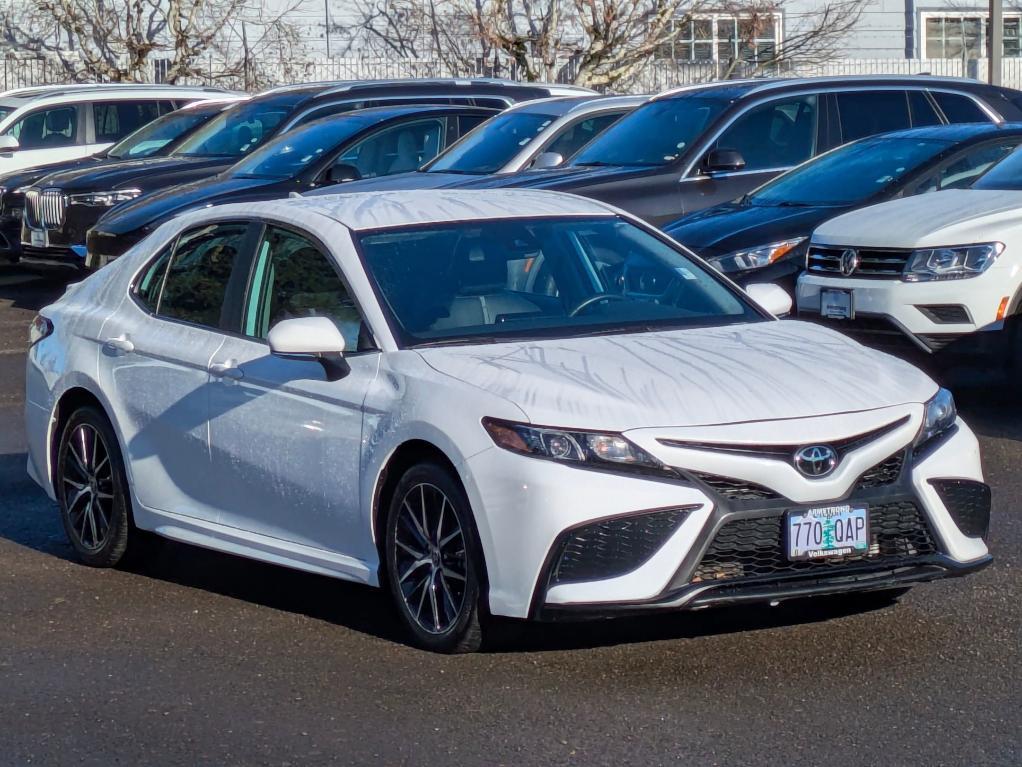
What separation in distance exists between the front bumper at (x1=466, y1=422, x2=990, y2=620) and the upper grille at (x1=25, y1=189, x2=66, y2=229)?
1203 cm

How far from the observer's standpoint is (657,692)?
5.18 m

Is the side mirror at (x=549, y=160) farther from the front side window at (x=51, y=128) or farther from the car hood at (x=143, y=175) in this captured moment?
the front side window at (x=51, y=128)

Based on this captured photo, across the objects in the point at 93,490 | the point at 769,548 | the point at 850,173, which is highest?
the point at 850,173

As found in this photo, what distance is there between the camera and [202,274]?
6.91 m

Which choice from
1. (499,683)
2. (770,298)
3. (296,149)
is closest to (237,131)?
(296,149)

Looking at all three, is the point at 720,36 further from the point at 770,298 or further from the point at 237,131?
the point at 770,298

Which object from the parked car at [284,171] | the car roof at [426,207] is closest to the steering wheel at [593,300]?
the car roof at [426,207]

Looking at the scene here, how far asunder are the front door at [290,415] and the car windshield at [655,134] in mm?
6977

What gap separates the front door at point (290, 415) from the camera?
5.88 metres

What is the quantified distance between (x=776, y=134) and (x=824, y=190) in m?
1.99

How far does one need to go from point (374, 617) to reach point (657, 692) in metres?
1.39

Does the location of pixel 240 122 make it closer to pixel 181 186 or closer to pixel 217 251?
pixel 181 186

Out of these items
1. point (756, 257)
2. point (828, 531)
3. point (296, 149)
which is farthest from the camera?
point (296, 149)

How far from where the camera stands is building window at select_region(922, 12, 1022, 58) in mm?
36844
